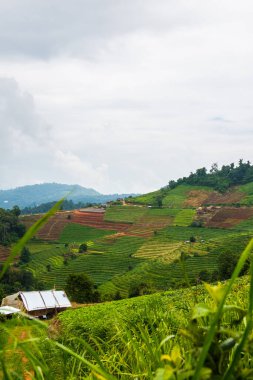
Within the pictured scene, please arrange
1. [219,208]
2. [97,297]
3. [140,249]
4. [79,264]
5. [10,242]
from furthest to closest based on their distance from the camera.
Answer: [219,208], [10,242], [140,249], [79,264], [97,297]

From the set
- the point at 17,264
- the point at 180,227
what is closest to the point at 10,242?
the point at 17,264

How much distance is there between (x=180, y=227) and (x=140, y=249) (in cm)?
911

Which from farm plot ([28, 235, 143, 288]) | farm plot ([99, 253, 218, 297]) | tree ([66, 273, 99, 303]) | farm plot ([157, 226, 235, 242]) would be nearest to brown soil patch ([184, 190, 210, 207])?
farm plot ([157, 226, 235, 242])

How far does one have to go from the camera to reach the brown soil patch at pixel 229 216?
70000 mm

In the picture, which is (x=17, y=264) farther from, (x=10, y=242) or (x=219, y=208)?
(x=219, y=208)

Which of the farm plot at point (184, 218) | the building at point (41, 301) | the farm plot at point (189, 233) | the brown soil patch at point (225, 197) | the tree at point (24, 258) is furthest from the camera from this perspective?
the brown soil patch at point (225, 197)

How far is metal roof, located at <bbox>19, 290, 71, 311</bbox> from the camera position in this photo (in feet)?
83.7

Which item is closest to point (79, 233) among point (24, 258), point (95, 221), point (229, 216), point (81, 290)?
point (95, 221)

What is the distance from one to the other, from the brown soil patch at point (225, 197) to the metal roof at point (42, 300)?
58.3 meters

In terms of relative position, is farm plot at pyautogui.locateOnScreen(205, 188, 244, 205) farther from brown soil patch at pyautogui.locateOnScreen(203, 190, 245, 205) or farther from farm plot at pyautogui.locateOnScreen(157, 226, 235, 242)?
farm plot at pyautogui.locateOnScreen(157, 226, 235, 242)

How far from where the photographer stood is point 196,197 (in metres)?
88.6

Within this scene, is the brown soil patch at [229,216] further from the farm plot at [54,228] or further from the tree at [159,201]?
the farm plot at [54,228]

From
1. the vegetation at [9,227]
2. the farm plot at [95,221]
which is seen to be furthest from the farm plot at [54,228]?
the vegetation at [9,227]

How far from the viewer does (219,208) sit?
253 ft
